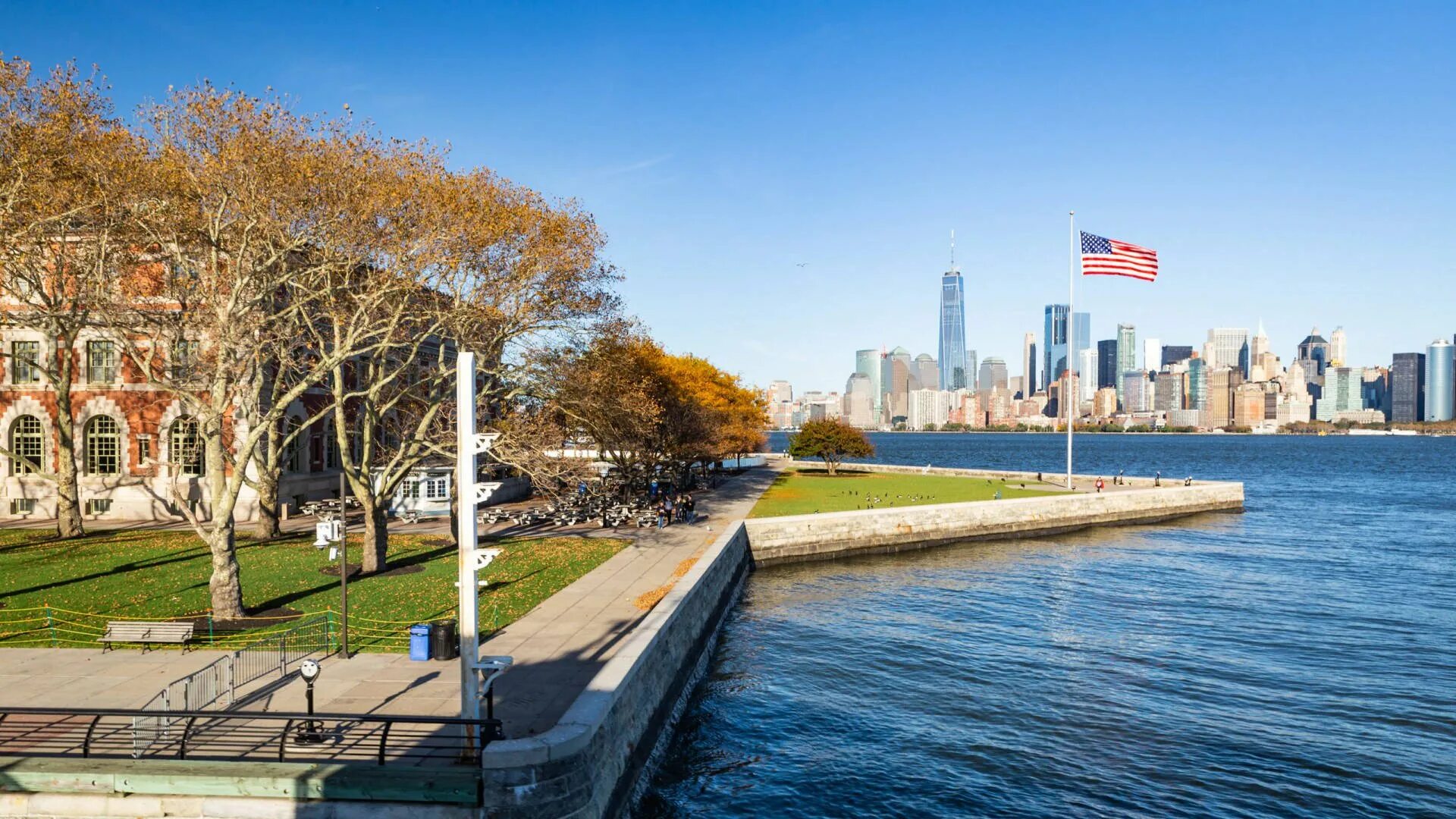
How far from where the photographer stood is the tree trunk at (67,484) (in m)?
35.6

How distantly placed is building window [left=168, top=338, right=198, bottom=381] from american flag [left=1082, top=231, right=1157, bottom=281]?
4446 centimetres

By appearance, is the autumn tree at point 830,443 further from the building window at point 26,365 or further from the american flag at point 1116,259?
the building window at point 26,365

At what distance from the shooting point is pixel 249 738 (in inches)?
559

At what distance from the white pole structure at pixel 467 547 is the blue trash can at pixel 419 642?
5.60 m

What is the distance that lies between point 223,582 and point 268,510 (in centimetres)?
1480

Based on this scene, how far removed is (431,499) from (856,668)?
28.4 metres

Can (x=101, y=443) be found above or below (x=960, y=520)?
above

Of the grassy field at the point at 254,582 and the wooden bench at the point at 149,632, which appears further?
→ the grassy field at the point at 254,582

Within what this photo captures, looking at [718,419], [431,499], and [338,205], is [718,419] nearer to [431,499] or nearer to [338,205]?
[431,499]

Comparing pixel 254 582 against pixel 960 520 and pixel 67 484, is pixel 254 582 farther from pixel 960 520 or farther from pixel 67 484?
pixel 960 520

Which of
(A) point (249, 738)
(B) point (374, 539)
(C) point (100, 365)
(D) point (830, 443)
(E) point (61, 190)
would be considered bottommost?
(A) point (249, 738)

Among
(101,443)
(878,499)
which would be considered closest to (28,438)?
(101,443)

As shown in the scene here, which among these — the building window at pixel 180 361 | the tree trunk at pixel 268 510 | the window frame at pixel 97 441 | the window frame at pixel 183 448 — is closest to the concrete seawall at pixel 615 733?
the building window at pixel 180 361

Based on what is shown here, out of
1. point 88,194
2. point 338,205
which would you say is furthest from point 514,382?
point 88,194
